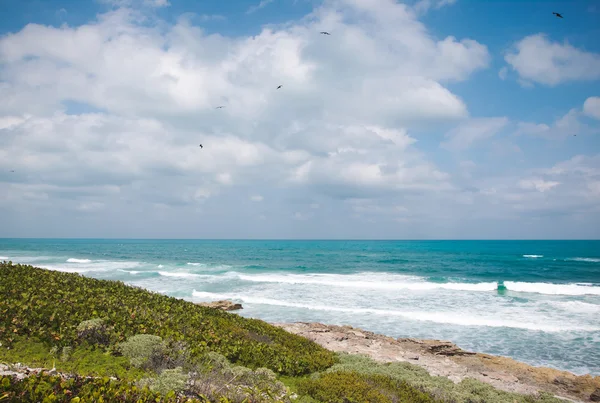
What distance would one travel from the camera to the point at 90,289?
12203 mm

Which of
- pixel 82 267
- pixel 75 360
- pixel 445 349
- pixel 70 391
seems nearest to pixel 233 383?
pixel 70 391

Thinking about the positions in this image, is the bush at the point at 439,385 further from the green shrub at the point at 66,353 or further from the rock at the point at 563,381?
the green shrub at the point at 66,353

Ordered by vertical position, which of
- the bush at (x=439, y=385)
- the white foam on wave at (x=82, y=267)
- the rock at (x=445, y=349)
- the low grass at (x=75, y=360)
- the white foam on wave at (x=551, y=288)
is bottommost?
the white foam on wave at (x=82, y=267)

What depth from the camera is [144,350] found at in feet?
27.0

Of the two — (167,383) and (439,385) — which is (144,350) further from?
(439,385)

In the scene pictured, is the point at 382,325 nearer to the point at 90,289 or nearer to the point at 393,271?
the point at 90,289

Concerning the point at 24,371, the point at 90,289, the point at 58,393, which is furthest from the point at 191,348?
the point at 90,289

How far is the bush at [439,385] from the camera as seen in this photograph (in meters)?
→ 9.73

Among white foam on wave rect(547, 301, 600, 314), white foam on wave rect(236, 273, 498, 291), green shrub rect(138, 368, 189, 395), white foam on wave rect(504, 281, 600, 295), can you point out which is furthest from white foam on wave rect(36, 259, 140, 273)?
white foam on wave rect(504, 281, 600, 295)

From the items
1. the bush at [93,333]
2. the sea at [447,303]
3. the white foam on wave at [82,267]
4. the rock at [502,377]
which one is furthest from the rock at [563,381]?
the white foam on wave at [82,267]

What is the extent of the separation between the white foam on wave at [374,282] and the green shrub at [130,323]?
31471 millimetres

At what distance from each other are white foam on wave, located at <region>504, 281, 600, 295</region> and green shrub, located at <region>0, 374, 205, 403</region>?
1754 inches

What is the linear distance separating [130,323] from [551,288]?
47817 millimetres

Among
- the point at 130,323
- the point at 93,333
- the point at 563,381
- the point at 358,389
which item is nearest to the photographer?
the point at 358,389
